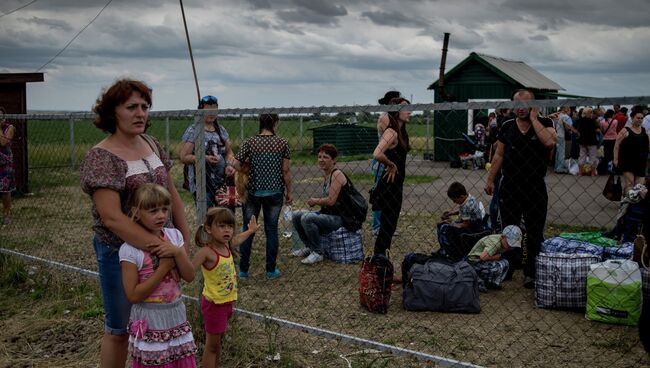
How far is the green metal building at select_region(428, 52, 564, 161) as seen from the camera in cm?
2005

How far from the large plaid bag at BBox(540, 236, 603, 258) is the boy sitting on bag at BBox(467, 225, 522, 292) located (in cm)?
30

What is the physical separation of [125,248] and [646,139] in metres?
8.90

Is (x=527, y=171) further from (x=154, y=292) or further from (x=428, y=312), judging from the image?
(x=154, y=292)

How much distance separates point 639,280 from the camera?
5305mm

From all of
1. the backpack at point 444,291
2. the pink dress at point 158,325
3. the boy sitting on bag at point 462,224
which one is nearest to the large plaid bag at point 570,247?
the boy sitting on bag at point 462,224

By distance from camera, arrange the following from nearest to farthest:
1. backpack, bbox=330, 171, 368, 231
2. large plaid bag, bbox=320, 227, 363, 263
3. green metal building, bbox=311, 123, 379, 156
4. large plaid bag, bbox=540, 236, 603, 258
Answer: large plaid bag, bbox=540, 236, 603, 258 → backpack, bbox=330, 171, 368, 231 → large plaid bag, bbox=320, 227, 363, 263 → green metal building, bbox=311, 123, 379, 156

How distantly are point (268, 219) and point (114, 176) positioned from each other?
11.7 ft

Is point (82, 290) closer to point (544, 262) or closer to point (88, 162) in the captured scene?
point (88, 162)

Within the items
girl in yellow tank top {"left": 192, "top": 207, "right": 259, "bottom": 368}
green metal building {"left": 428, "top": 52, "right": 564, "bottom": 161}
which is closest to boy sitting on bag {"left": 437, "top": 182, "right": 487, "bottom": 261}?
girl in yellow tank top {"left": 192, "top": 207, "right": 259, "bottom": 368}

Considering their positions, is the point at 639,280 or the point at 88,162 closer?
the point at 88,162

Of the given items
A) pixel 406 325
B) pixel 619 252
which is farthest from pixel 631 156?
pixel 406 325

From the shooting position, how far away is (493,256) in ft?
20.8

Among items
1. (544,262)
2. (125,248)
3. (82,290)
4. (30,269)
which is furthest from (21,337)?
(544,262)

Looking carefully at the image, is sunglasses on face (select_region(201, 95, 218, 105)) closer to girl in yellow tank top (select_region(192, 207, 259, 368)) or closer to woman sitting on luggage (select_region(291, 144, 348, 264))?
woman sitting on luggage (select_region(291, 144, 348, 264))
